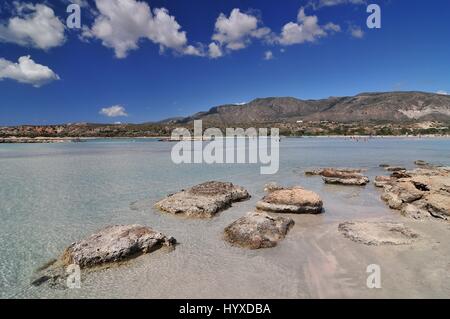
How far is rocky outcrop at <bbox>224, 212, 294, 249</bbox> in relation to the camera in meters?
10.0

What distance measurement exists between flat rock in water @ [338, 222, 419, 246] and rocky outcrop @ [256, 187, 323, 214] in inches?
88.2

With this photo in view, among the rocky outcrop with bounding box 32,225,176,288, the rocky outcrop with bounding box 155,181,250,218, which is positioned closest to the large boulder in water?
the rocky outcrop with bounding box 32,225,176,288

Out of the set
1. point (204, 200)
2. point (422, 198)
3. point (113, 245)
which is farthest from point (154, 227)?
point (422, 198)

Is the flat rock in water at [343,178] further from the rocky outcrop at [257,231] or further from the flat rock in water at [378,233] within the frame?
the rocky outcrop at [257,231]

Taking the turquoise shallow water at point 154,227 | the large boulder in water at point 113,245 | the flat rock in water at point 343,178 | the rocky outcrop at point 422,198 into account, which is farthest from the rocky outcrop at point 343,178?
the large boulder in water at point 113,245

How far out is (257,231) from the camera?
411 inches

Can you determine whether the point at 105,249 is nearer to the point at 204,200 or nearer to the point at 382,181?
the point at 204,200

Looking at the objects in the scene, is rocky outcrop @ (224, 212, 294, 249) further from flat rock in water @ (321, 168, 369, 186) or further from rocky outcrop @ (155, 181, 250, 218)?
flat rock in water @ (321, 168, 369, 186)

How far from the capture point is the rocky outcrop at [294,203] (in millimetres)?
13922

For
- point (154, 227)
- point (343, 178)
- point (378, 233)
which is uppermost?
point (343, 178)

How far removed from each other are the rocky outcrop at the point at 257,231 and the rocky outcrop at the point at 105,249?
6.70 ft

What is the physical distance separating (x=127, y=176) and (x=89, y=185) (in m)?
4.64

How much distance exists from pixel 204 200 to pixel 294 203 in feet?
13.0
